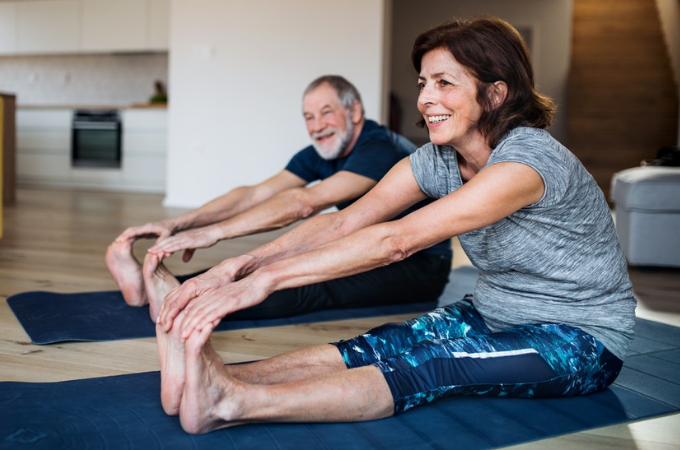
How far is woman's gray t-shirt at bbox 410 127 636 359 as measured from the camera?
1.44m

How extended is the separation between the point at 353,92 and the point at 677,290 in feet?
6.25

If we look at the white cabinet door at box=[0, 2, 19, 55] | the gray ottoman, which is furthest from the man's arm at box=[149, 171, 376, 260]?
the white cabinet door at box=[0, 2, 19, 55]

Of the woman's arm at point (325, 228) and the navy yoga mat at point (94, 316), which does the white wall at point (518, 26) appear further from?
the woman's arm at point (325, 228)

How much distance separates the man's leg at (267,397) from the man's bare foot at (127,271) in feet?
3.45

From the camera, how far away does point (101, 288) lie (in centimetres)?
274

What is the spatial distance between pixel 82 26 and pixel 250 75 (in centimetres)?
320

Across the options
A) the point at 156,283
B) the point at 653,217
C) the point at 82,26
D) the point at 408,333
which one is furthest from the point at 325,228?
the point at 82,26

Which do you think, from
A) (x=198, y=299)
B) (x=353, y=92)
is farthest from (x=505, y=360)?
(x=353, y=92)

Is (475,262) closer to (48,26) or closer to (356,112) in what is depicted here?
(356,112)

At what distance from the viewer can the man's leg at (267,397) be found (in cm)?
121

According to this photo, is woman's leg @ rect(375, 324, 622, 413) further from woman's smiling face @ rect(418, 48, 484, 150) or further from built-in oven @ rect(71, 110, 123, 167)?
built-in oven @ rect(71, 110, 123, 167)

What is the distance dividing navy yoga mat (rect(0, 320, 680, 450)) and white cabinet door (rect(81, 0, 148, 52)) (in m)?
6.89

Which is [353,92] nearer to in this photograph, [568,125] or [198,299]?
[198,299]

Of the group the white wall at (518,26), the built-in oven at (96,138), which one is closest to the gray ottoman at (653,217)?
the white wall at (518,26)
